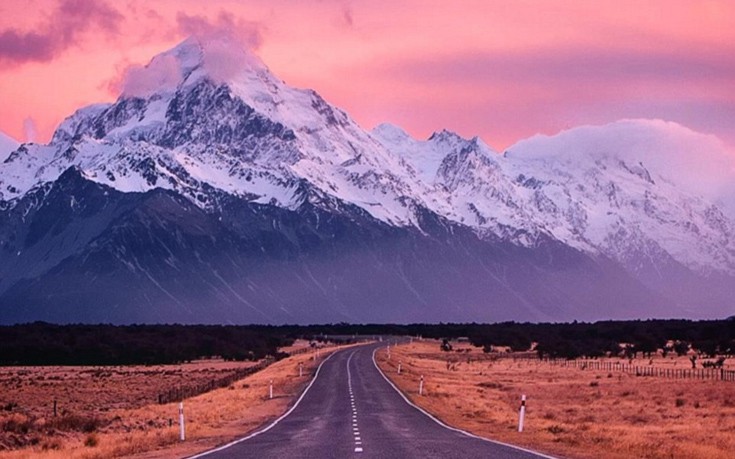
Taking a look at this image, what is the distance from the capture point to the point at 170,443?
39.2 metres

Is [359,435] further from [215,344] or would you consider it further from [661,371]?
[215,344]

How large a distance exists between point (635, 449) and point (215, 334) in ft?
538

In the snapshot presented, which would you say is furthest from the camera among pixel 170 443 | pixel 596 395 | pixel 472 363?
pixel 472 363

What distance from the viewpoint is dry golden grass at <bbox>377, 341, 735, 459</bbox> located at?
1403 inches

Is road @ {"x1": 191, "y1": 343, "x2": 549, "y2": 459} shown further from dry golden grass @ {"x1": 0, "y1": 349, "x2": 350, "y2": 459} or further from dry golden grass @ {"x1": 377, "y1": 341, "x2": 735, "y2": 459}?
dry golden grass @ {"x1": 377, "y1": 341, "x2": 735, "y2": 459}

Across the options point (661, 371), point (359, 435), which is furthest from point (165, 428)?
point (661, 371)

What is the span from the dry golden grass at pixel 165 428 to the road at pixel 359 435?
133 centimetres

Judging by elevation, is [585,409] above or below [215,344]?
below

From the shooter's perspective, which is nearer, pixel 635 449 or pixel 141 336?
pixel 635 449

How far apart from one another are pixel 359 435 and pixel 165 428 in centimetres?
1045

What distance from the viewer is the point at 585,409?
194 feet

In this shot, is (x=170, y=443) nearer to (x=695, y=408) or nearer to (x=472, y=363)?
(x=695, y=408)

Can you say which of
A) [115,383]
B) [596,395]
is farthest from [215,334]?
[596,395]

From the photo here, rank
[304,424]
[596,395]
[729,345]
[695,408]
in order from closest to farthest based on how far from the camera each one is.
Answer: [304,424]
[695,408]
[596,395]
[729,345]
